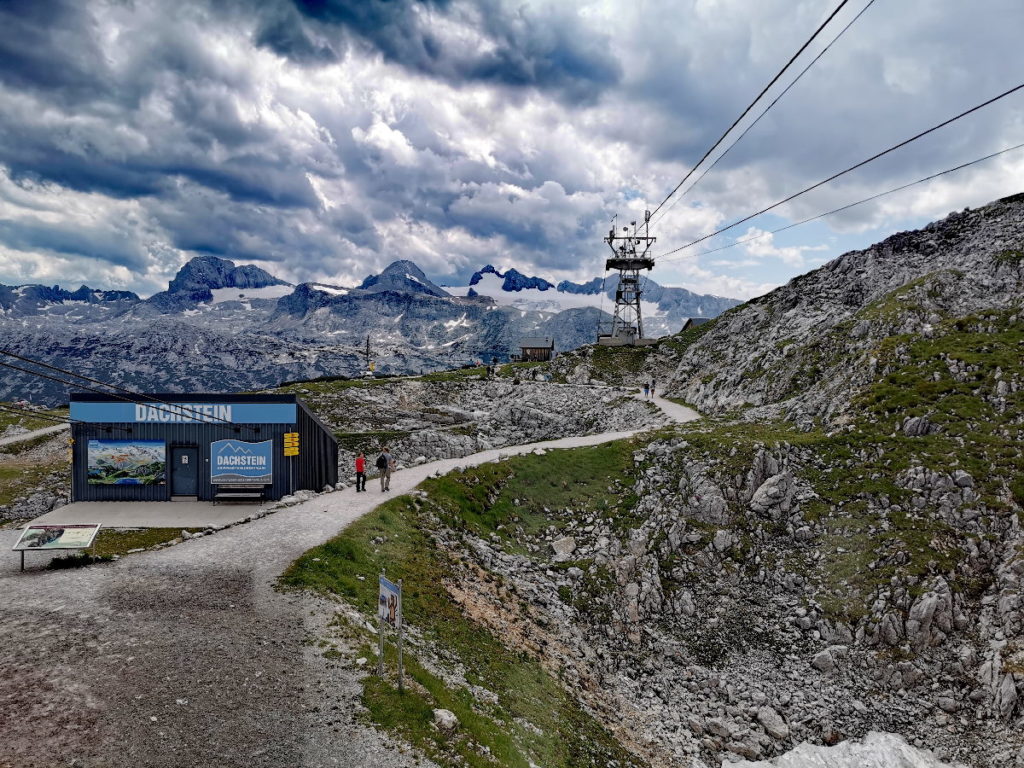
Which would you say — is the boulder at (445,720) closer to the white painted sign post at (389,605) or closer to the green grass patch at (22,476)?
the white painted sign post at (389,605)

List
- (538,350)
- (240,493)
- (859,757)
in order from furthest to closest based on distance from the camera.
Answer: (538,350) < (240,493) < (859,757)

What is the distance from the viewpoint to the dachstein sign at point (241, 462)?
104ft

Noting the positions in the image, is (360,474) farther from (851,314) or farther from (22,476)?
(851,314)

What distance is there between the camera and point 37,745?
995 centimetres

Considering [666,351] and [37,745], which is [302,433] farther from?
[666,351]

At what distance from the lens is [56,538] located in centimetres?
1959

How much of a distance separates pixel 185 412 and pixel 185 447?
2302 mm

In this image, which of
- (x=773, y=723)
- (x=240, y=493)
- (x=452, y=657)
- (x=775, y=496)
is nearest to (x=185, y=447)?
(x=240, y=493)

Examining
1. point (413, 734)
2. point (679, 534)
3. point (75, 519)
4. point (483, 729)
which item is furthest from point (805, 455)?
point (75, 519)

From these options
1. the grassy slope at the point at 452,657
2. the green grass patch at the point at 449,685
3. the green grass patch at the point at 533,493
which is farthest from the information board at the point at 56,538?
the green grass patch at the point at 533,493

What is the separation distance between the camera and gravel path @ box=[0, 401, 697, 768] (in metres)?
10.4

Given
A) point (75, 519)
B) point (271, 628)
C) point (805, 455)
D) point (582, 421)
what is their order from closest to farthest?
point (271, 628)
point (75, 519)
point (805, 455)
point (582, 421)

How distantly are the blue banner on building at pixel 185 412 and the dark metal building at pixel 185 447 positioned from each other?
5 centimetres

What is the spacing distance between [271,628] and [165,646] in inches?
103
